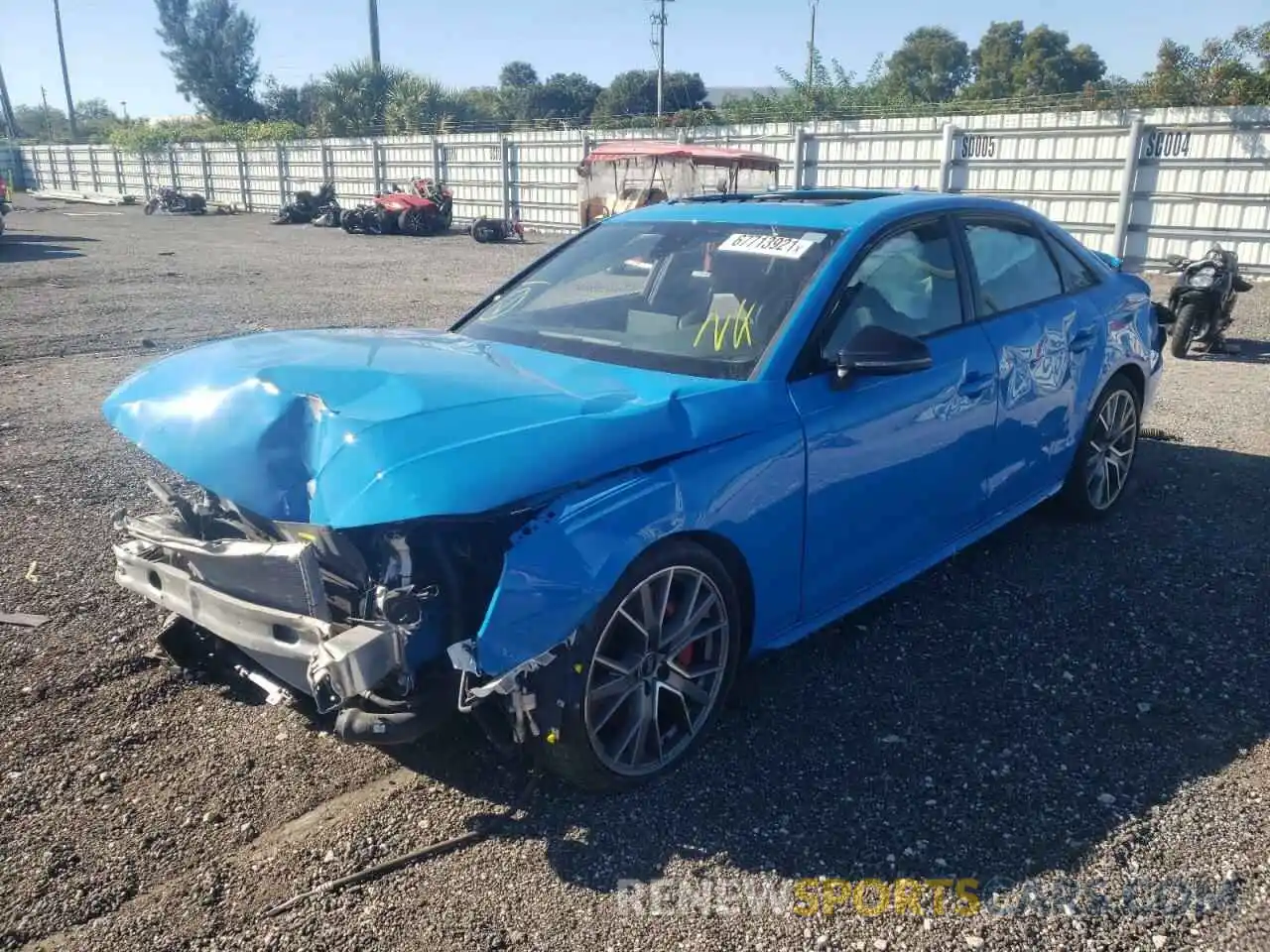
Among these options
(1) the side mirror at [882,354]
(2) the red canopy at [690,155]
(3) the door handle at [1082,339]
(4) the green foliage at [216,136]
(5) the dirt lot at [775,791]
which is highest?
(4) the green foliage at [216,136]

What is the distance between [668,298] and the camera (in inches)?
146

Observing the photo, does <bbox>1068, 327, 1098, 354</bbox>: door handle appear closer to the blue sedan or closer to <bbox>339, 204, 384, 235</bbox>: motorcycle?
the blue sedan

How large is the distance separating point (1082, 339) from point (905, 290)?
4.48 feet

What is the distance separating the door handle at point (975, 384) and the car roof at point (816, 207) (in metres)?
0.70

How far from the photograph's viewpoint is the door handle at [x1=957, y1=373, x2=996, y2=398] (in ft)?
12.6

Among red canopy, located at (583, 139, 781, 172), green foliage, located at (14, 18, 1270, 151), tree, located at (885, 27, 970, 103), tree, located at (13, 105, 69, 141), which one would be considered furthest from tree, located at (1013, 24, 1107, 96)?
tree, located at (13, 105, 69, 141)

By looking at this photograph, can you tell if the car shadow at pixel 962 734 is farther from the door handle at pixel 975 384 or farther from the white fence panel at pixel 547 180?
the white fence panel at pixel 547 180

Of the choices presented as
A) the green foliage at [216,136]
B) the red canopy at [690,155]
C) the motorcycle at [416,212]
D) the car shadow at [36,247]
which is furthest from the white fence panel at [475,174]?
the green foliage at [216,136]

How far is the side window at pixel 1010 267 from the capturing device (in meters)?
4.21

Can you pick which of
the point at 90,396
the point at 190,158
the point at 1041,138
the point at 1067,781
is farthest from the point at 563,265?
the point at 190,158

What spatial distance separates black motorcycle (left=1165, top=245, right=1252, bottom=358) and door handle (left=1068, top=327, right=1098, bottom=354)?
540 cm

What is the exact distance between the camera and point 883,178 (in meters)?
19.0

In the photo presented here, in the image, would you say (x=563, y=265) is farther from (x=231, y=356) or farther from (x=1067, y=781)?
(x=1067, y=781)

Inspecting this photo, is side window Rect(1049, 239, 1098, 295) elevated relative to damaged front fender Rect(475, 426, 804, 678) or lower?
elevated
